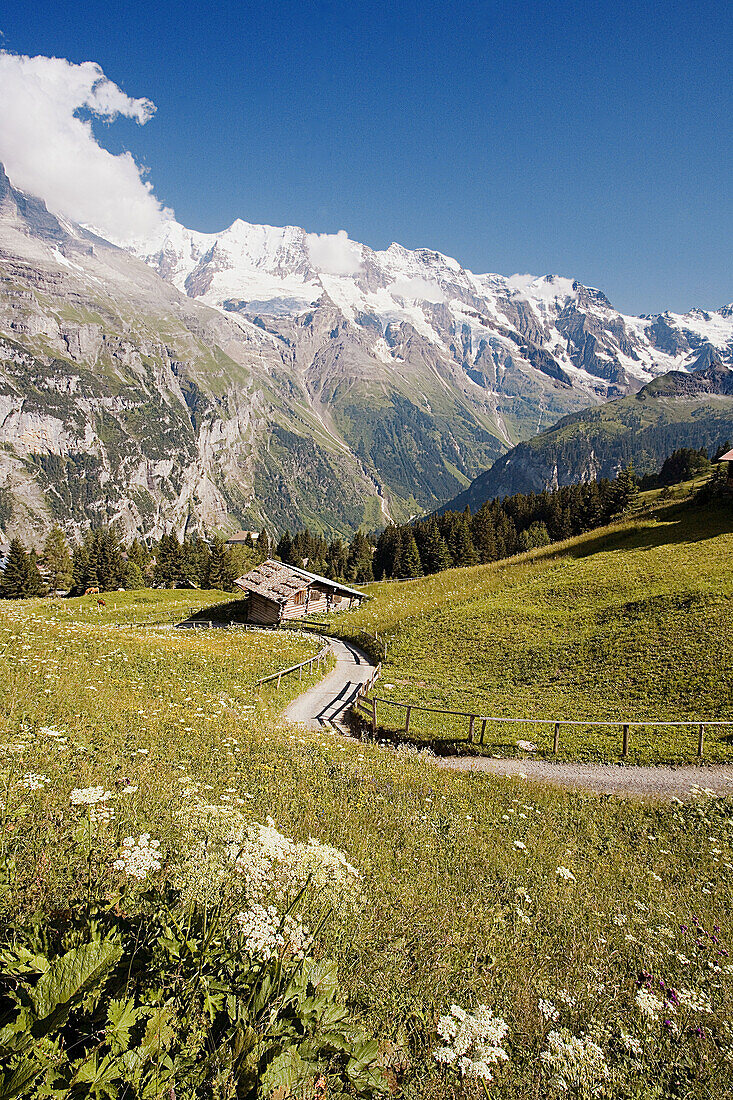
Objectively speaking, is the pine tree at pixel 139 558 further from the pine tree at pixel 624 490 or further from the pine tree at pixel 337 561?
the pine tree at pixel 624 490

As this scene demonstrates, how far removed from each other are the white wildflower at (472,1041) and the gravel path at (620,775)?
1263 centimetres

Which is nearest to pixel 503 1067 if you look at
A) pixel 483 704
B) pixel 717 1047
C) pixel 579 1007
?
pixel 579 1007

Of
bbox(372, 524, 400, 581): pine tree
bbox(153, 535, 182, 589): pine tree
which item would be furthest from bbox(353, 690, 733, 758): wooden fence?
bbox(153, 535, 182, 589): pine tree

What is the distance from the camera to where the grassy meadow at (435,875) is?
586 cm

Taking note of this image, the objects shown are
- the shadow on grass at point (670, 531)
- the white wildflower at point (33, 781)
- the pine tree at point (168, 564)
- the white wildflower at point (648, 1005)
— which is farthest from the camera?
the pine tree at point (168, 564)

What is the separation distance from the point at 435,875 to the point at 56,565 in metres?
141

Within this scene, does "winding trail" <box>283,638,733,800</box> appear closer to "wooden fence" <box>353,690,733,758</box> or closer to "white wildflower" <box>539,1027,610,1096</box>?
"wooden fence" <box>353,690,733,758</box>

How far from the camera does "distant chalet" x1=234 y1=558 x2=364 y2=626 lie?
55625 millimetres

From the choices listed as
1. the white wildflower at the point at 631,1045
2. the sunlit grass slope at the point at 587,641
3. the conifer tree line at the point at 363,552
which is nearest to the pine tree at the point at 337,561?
the conifer tree line at the point at 363,552

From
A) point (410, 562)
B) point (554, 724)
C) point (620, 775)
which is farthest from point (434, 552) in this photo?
point (620, 775)

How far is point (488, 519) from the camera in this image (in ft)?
364

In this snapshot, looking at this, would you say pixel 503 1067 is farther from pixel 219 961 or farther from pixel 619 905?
pixel 619 905

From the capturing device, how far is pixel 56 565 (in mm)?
126625

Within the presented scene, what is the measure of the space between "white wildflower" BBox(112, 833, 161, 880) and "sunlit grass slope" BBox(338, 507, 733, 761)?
16646 mm
